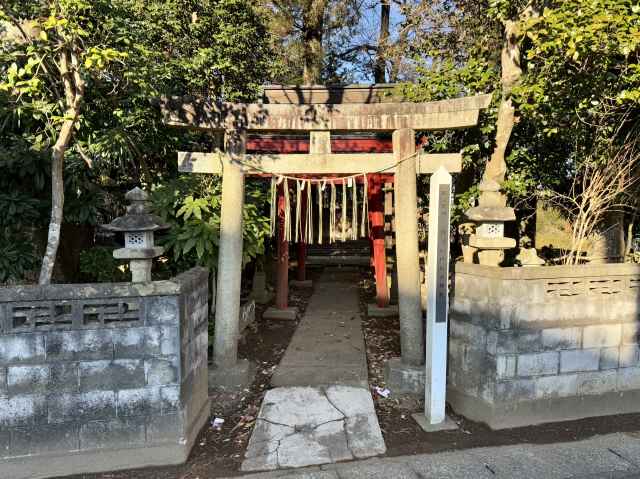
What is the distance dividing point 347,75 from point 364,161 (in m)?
11.6

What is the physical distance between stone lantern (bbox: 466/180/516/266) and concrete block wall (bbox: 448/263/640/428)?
22cm

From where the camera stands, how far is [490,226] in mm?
4430

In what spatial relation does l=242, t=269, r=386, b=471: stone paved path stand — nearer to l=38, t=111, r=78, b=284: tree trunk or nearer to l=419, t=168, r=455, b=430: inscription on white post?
l=419, t=168, r=455, b=430: inscription on white post

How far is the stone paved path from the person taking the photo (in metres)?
3.74

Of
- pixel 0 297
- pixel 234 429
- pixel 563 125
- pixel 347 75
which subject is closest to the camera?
pixel 0 297

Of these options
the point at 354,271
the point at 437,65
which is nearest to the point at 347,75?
the point at 354,271

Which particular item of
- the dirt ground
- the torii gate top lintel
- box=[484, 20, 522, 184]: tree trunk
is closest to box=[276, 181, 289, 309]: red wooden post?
the dirt ground

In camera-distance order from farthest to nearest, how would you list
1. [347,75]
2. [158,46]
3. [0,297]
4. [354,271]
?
[347,75] → [354,271] → [158,46] → [0,297]

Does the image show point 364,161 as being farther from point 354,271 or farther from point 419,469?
point 354,271

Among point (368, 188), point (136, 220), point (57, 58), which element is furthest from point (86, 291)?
point (368, 188)

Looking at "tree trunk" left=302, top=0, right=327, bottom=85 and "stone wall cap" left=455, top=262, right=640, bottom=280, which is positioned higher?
"tree trunk" left=302, top=0, right=327, bottom=85

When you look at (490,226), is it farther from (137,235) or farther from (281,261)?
(281,261)

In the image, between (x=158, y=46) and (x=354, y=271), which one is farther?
(x=354, y=271)

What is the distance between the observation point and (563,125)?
553 cm
